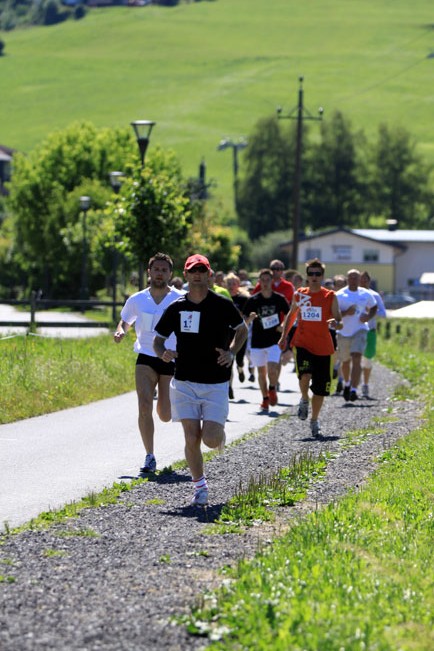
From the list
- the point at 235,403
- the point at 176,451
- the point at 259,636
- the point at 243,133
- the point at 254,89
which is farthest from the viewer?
the point at 254,89

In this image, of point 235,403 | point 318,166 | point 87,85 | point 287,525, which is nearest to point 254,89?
point 87,85

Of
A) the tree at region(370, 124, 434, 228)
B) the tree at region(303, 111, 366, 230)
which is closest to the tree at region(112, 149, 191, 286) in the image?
the tree at region(303, 111, 366, 230)

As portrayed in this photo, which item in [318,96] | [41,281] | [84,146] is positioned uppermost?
[318,96]

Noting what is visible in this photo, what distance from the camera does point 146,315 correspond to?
1282cm

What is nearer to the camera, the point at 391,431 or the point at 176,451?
the point at 176,451

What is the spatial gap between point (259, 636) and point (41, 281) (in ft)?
293

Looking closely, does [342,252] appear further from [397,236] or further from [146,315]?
[146,315]

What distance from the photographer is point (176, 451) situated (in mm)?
14516

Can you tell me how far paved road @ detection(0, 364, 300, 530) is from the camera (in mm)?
10938

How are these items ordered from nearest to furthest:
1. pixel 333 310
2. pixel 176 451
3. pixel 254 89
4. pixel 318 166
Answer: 1. pixel 176 451
2. pixel 333 310
3. pixel 318 166
4. pixel 254 89

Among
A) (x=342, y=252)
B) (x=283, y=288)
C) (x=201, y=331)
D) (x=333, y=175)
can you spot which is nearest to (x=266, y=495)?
(x=201, y=331)

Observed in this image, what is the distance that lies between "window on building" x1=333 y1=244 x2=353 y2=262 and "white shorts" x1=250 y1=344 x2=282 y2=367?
101508 millimetres

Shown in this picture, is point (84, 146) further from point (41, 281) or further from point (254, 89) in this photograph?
point (254, 89)

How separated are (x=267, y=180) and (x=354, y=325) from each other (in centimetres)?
11819
